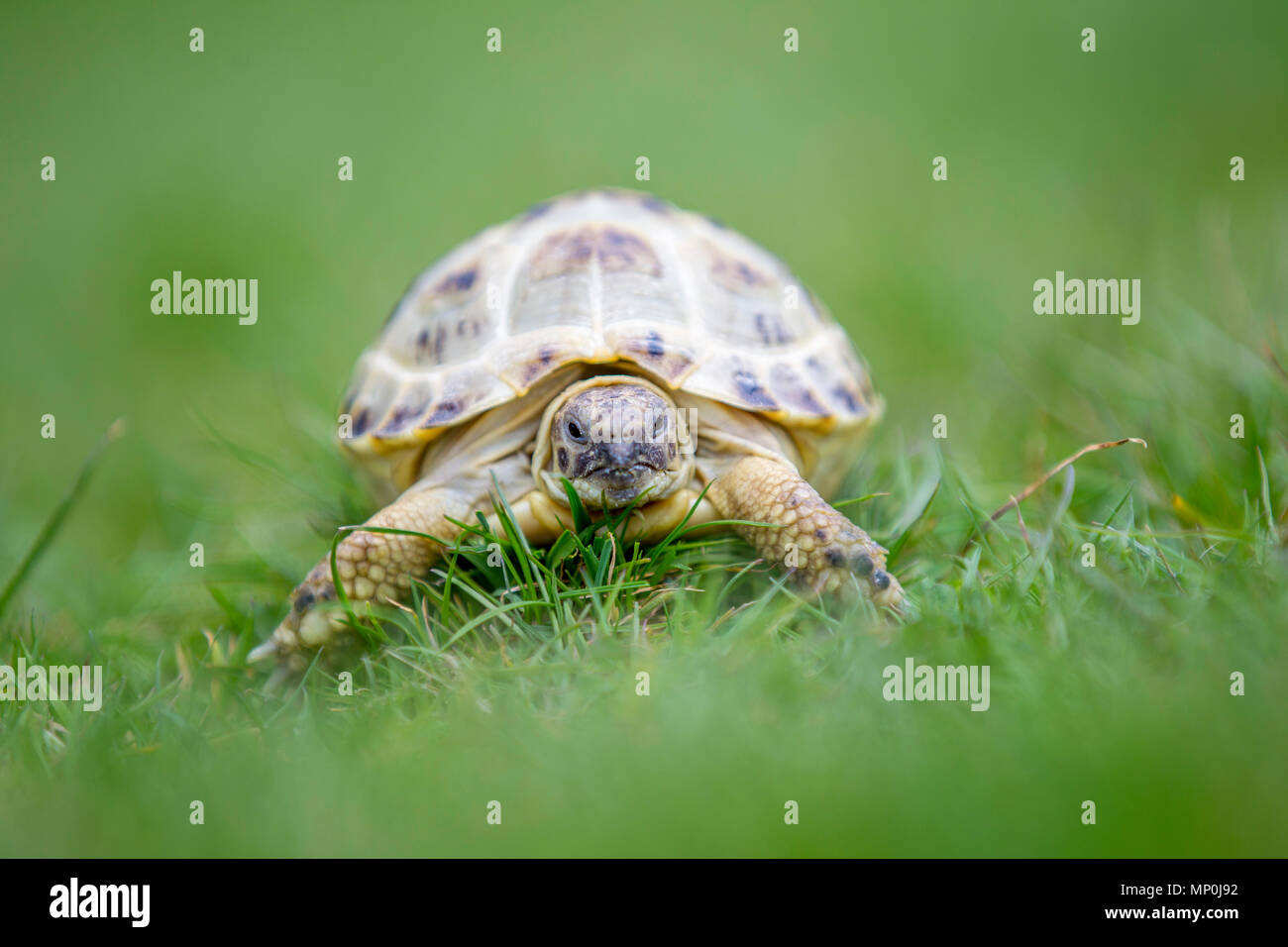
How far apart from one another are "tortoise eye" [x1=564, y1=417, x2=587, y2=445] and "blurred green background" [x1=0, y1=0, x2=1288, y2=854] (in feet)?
3.21

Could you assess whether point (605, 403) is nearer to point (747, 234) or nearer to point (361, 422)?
point (361, 422)

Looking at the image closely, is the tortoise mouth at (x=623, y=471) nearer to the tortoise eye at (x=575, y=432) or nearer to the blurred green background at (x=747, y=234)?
the tortoise eye at (x=575, y=432)

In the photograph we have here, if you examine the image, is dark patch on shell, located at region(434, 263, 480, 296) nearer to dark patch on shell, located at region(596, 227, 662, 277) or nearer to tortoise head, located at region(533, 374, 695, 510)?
dark patch on shell, located at region(596, 227, 662, 277)

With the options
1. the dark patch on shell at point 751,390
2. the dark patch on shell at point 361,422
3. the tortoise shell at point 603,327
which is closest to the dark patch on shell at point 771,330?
the tortoise shell at point 603,327

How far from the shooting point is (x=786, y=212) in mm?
9492

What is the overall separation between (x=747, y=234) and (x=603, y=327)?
18.0ft

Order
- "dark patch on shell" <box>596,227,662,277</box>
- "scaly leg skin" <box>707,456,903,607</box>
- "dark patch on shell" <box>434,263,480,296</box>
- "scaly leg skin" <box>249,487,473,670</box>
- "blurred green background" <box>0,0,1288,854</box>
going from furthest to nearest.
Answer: "dark patch on shell" <box>434,263,480,296</box> → "dark patch on shell" <box>596,227,662,277</box> → "scaly leg skin" <box>249,487,473,670</box> → "scaly leg skin" <box>707,456,903,607</box> → "blurred green background" <box>0,0,1288,854</box>

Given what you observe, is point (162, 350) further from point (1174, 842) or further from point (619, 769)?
point (1174, 842)

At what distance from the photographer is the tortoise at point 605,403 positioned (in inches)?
148

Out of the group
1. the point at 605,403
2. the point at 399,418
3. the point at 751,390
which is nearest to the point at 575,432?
the point at 605,403

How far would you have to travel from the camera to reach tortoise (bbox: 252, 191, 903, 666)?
375cm

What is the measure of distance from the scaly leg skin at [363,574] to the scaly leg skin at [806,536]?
3.76 ft

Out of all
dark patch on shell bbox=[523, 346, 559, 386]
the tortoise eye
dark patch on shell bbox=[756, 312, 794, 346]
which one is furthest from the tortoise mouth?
dark patch on shell bbox=[756, 312, 794, 346]

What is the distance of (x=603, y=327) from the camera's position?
411 cm
